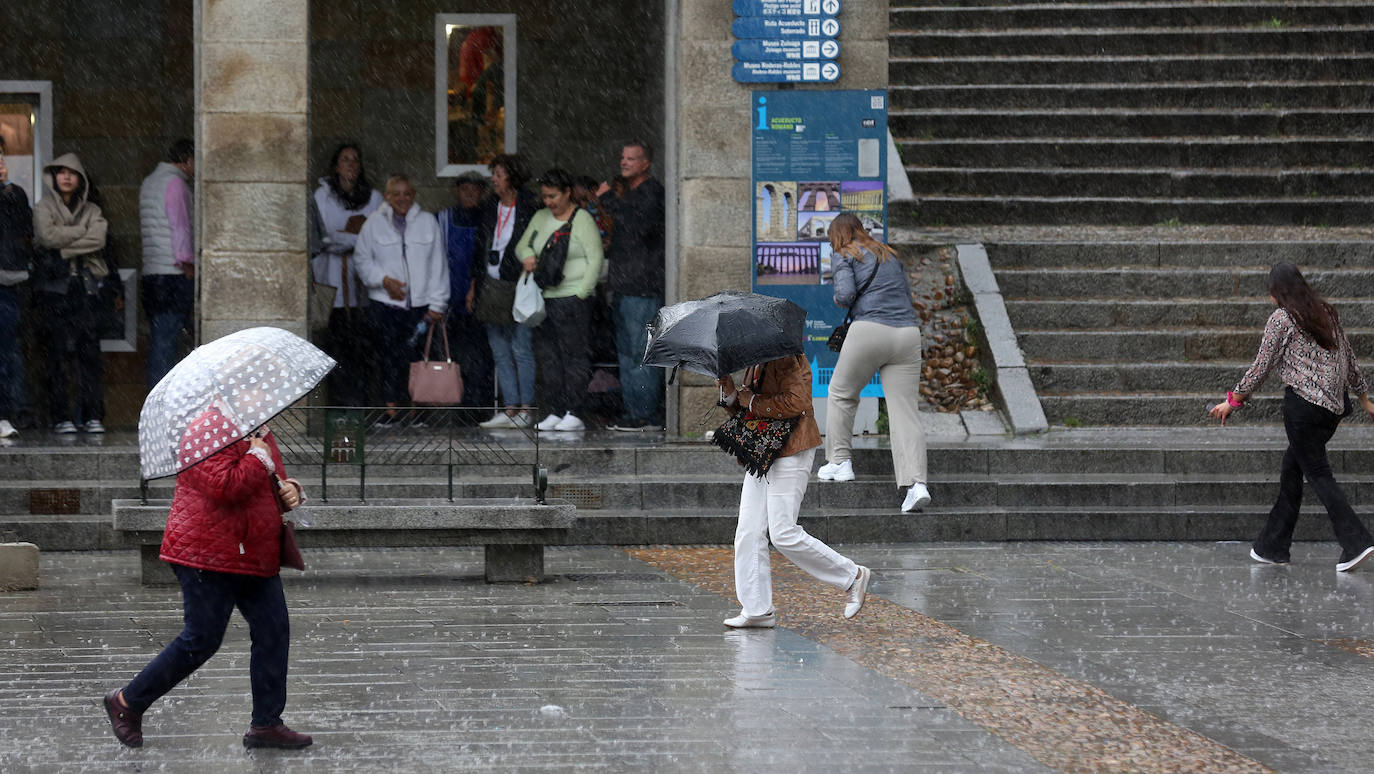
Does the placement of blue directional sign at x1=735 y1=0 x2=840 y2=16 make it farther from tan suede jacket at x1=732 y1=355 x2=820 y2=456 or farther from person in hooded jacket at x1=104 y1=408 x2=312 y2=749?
person in hooded jacket at x1=104 y1=408 x2=312 y2=749

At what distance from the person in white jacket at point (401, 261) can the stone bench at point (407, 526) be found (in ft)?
15.9

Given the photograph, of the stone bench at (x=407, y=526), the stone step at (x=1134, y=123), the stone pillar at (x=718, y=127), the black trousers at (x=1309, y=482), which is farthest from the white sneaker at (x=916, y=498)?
the stone step at (x=1134, y=123)

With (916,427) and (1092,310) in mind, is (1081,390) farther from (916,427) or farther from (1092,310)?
(916,427)

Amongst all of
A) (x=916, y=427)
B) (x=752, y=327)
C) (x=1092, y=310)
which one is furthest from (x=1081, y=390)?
(x=752, y=327)

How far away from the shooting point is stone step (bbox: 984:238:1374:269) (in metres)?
16.3

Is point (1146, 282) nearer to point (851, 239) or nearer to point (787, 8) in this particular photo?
point (787, 8)

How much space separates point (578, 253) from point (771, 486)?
5.86m

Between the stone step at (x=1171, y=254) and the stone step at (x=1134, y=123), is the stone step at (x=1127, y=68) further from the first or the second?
the stone step at (x=1171, y=254)

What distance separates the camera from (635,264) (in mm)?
13883

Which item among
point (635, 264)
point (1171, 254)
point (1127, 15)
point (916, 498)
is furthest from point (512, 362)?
point (1127, 15)

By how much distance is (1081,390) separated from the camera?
48.9 ft

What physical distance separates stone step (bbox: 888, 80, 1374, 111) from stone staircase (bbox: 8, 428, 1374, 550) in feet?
25.5

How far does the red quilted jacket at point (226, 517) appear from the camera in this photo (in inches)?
230

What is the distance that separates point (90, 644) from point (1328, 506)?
272 inches
